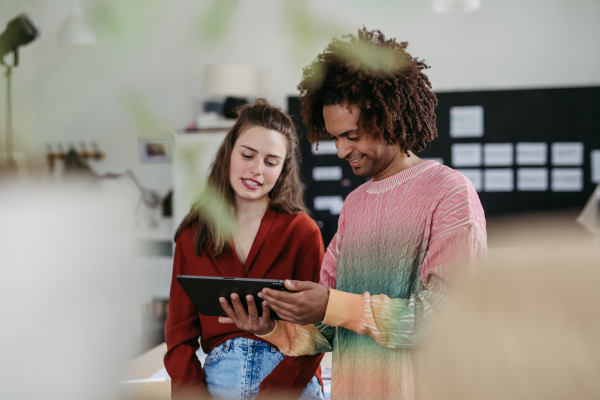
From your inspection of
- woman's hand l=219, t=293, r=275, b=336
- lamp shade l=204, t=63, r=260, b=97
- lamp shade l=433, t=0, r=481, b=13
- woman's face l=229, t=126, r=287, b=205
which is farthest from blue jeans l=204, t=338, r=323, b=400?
lamp shade l=204, t=63, r=260, b=97

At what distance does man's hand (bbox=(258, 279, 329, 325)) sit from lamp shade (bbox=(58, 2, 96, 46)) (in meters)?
0.31

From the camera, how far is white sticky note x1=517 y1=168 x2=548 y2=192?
2.75m

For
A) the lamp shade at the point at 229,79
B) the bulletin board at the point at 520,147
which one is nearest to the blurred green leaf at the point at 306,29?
the lamp shade at the point at 229,79

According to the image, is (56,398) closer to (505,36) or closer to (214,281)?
(214,281)

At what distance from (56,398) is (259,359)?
1.61 feet

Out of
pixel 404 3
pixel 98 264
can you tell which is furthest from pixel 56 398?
pixel 404 3

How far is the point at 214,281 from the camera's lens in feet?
1.86

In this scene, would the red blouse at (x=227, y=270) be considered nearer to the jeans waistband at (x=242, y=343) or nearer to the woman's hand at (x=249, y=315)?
the jeans waistband at (x=242, y=343)

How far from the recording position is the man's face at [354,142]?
0.60 m

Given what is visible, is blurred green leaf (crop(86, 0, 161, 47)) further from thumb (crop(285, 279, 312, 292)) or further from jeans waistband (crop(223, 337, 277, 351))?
jeans waistband (crop(223, 337, 277, 351))

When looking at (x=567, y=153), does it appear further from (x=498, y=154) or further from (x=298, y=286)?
(x=298, y=286)

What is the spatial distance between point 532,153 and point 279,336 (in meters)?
2.53

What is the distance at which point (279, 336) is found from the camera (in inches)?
25.9

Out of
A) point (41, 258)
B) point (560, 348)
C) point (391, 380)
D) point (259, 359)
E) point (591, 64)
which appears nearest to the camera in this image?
point (560, 348)
